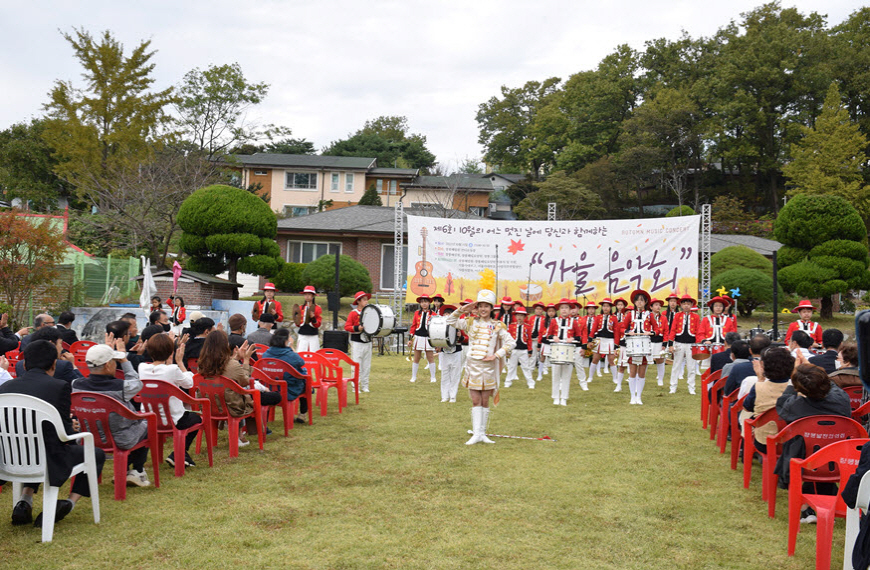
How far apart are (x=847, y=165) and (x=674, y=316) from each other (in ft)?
105

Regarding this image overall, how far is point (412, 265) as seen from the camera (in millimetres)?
19891

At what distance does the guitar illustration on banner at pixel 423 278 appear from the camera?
64.8ft

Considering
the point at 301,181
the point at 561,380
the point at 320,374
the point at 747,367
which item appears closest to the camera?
the point at 747,367

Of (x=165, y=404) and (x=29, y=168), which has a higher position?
(x=29, y=168)

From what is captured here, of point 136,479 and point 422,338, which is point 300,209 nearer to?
point 422,338

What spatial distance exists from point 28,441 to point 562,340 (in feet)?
30.4

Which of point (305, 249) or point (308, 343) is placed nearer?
point (308, 343)

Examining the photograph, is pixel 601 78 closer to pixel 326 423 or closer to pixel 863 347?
pixel 326 423

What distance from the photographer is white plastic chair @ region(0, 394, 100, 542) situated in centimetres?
473

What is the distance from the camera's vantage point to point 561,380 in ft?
38.9

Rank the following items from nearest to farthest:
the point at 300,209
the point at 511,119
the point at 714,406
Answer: the point at 714,406, the point at 300,209, the point at 511,119

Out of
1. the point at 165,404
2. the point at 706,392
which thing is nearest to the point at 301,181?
the point at 706,392

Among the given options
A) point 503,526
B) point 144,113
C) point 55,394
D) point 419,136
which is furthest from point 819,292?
→ point 419,136

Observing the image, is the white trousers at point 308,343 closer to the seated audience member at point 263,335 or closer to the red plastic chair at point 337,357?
the red plastic chair at point 337,357
